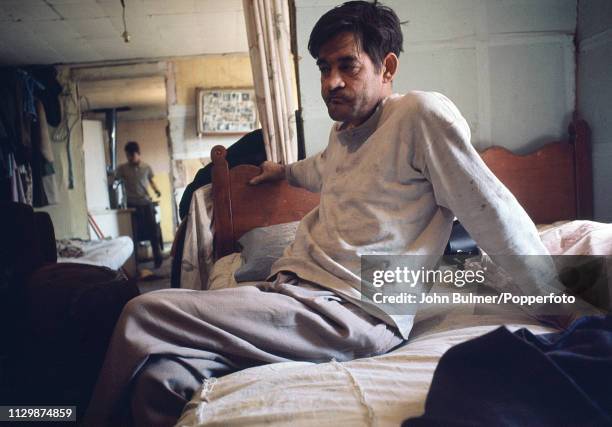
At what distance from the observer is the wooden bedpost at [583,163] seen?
8.02 feet

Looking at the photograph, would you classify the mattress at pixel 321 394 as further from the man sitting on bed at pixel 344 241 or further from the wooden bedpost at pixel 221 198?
the wooden bedpost at pixel 221 198

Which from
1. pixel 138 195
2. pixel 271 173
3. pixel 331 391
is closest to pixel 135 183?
pixel 138 195

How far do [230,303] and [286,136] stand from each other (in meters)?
1.56

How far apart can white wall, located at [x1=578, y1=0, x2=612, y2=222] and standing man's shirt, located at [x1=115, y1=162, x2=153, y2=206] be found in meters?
6.06

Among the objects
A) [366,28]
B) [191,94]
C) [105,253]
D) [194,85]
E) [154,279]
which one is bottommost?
[154,279]

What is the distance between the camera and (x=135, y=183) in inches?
269

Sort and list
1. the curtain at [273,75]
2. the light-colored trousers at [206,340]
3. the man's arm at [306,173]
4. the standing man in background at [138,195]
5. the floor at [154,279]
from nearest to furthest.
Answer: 1. the light-colored trousers at [206,340]
2. the man's arm at [306,173]
3. the curtain at [273,75]
4. the floor at [154,279]
5. the standing man in background at [138,195]

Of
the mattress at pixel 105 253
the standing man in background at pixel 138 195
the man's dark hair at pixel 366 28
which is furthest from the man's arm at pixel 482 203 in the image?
the standing man in background at pixel 138 195

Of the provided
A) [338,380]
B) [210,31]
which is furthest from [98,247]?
[338,380]

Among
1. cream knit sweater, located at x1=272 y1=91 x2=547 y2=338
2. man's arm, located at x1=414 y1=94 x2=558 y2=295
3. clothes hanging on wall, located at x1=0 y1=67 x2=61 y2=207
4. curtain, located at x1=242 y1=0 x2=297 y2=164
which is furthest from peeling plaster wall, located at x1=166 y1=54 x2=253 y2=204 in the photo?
man's arm, located at x1=414 y1=94 x2=558 y2=295

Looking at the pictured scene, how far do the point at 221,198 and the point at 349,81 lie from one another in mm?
1181

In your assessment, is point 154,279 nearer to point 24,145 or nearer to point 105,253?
point 105,253

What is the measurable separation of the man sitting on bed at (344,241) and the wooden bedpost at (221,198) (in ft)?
3.16

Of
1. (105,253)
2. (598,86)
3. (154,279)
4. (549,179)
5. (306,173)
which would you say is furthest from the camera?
(154,279)
